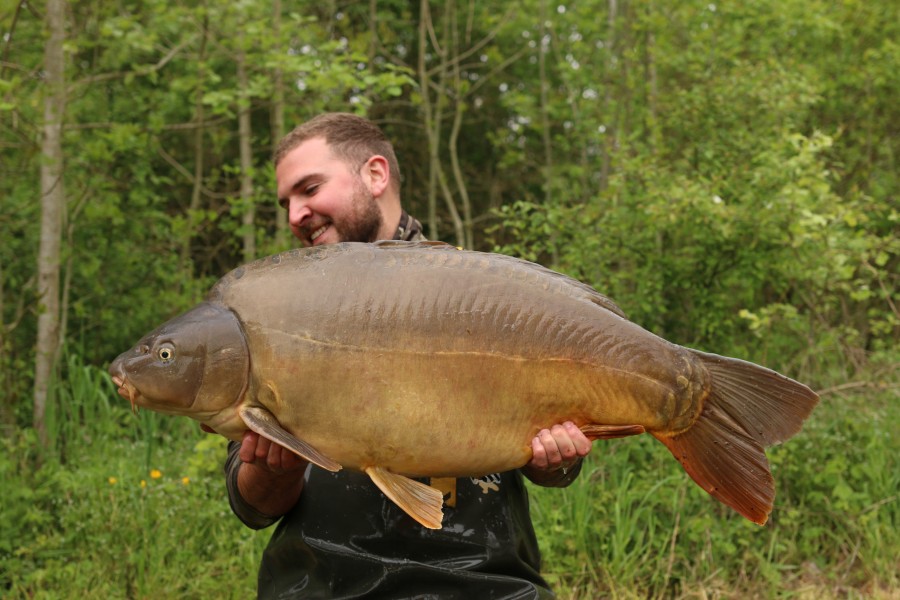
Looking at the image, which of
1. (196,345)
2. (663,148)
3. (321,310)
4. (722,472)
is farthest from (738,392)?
(663,148)

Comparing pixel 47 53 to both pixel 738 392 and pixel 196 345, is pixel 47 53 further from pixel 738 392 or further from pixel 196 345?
pixel 738 392

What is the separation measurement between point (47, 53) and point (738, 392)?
13.6 feet

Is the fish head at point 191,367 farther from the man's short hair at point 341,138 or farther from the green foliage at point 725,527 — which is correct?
the green foliage at point 725,527

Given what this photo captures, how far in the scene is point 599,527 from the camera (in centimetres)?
433

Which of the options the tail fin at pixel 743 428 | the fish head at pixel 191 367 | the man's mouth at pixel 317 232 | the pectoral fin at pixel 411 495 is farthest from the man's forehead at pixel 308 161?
the tail fin at pixel 743 428

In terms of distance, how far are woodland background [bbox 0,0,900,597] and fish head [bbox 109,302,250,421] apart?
2388 mm

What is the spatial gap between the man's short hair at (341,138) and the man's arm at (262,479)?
0.77 metres

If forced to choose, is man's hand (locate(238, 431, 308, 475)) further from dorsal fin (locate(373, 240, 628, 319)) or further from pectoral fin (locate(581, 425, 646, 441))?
pectoral fin (locate(581, 425, 646, 441))

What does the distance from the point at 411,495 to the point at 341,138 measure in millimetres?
1010

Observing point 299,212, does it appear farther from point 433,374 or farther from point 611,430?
point 611,430

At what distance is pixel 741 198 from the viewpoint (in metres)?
4.94

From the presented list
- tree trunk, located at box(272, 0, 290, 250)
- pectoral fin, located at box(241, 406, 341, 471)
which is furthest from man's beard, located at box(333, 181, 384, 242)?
tree trunk, located at box(272, 0, 290, 250)

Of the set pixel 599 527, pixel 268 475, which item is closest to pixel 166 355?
pixel 268 475

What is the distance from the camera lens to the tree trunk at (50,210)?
189 inches
